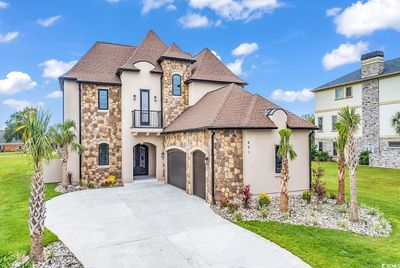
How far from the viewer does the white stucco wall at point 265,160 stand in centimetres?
1330

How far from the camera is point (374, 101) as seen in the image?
2820 cm

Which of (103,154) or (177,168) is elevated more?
(103,154)

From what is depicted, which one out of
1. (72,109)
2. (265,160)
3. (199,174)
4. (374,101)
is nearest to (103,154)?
(72,109)

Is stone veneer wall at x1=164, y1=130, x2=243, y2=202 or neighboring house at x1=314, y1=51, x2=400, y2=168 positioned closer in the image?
stone veneer wall at x1=164, y1=130, x2=243, y2=202

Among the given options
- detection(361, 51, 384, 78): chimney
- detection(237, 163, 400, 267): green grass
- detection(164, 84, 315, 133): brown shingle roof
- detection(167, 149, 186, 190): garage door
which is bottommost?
detection(237, 163, 400, 267): green grass

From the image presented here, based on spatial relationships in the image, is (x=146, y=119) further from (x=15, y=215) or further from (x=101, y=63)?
(x=15, y=215)

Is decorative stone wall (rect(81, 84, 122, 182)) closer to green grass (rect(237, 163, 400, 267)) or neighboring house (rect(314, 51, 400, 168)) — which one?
green grass (rect(237, 163, 400, 267))

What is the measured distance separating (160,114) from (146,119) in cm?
109

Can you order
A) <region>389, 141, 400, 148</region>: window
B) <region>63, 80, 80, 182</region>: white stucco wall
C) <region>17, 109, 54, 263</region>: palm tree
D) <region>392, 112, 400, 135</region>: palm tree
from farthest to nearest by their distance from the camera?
<region>389, 141, 400, 148</region>: window < <region>392, 112, 400, 135</region>: palm tree < <region>63, 80, 80, 182</region>: white stucco wall < <region>17, 109, 54, 263</region>: palm tree

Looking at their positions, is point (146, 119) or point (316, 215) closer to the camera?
point (316, 215)

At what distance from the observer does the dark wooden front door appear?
21500mm

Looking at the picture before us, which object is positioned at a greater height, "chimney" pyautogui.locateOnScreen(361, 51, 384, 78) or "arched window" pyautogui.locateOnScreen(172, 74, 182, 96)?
"chimney" pyautogui.locateOnScreen(361, 51, 384, 78)

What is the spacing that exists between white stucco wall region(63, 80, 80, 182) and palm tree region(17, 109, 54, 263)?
1202cm

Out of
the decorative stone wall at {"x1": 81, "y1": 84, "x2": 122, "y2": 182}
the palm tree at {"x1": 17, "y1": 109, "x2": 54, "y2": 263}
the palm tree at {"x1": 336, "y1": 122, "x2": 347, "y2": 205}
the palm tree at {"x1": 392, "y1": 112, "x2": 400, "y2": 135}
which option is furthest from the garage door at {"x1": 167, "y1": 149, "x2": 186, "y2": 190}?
the palm tree at {"x1": 392, "y1": 112, "x2": 400, "y2": 135}
